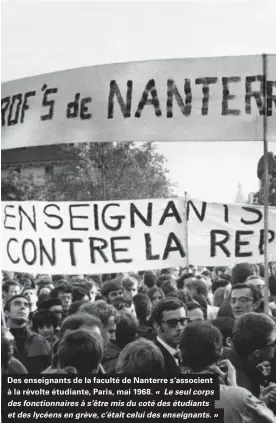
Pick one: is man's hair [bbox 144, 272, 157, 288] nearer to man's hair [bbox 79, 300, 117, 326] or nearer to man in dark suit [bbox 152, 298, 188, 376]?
man's hair [bbox 79, 300, 117, 326]

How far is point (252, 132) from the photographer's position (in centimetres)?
518

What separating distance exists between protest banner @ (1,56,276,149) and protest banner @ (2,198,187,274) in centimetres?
60

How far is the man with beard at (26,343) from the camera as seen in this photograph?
480 centimetres

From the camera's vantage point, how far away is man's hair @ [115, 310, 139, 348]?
4449mm

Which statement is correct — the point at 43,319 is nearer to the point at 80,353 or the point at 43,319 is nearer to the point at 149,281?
the point at 80,353

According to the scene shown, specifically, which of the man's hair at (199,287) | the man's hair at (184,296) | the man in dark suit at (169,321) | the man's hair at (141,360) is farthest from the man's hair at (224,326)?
the man's hair at (199,287)

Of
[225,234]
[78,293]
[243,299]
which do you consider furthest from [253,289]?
[78,293]

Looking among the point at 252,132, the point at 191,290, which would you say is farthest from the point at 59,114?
the point at 191,290

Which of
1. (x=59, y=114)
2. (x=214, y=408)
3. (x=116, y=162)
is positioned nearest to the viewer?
(x=214, y=408)

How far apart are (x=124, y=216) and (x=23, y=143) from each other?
1.02 metres

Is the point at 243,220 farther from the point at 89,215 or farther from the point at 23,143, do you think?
A: the point at 23,143

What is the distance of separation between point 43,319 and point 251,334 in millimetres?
2181

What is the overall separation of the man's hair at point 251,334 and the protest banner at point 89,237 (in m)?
2.02

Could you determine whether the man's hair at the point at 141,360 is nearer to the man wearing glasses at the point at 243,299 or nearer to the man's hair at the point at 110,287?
the man wearing glasses at the point at 243,299
